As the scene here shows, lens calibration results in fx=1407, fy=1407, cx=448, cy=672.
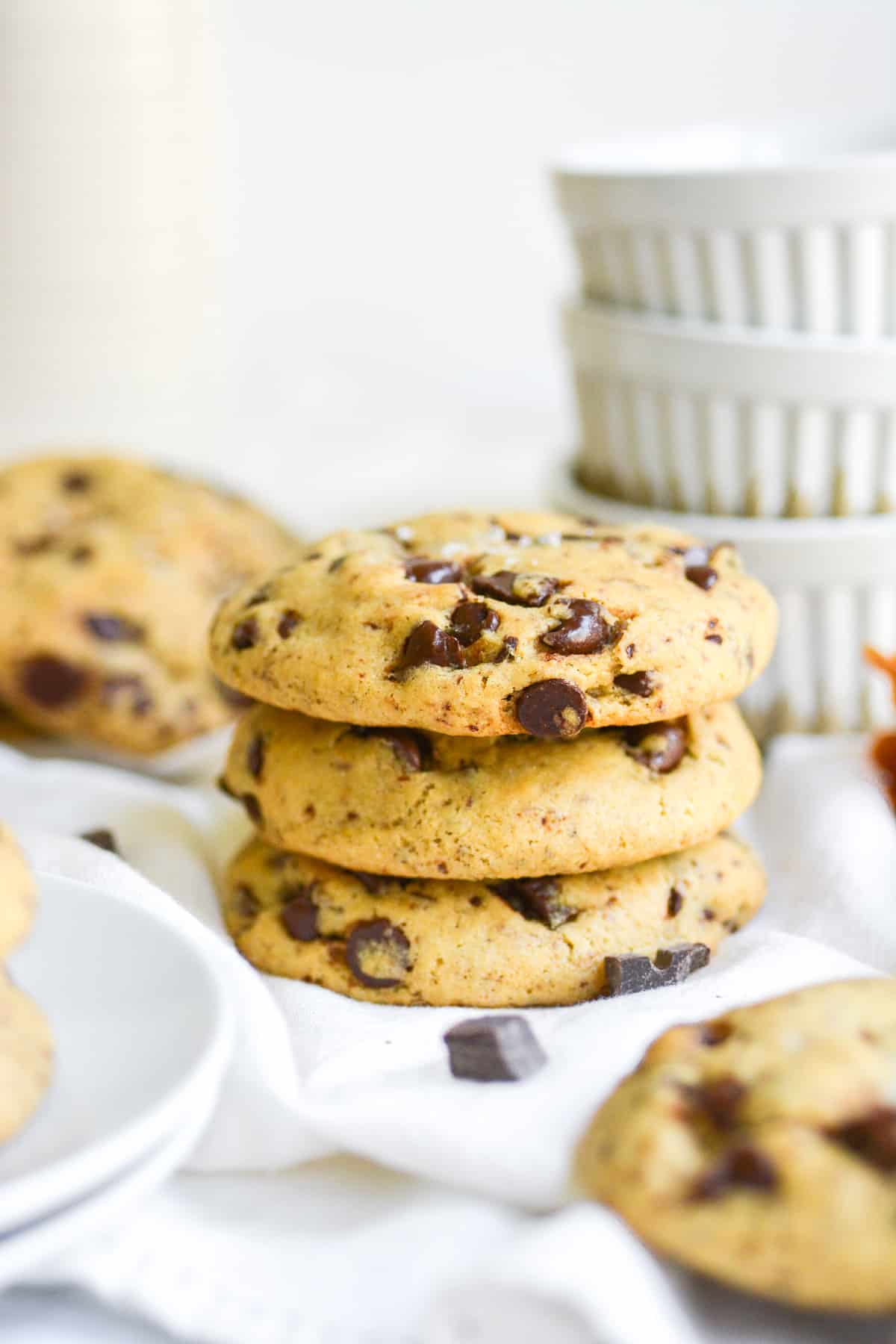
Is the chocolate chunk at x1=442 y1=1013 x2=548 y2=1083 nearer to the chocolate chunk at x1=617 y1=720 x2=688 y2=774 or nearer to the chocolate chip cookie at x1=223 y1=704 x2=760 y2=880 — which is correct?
the chocolate chip cookie at x1=223 y1=704 x2=760 y2=880

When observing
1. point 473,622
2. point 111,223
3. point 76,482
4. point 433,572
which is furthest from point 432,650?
point 111,223

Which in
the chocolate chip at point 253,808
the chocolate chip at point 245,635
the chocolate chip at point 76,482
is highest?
the chocolate chip at point 245,635

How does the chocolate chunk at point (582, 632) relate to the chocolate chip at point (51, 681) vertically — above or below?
above

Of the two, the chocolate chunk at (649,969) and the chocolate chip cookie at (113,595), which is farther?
the chocolate chip cookie at (113,595)

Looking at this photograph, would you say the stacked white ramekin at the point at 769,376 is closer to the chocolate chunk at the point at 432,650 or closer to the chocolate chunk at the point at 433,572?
the chocolate chunk at the point at 433,572

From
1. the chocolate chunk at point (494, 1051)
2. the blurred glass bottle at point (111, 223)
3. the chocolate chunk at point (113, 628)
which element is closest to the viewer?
the chocolate chunk at point (494, 1051)

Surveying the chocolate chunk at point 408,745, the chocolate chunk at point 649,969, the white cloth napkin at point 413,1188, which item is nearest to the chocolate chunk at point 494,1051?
the white cloth napkin at point 413,1188

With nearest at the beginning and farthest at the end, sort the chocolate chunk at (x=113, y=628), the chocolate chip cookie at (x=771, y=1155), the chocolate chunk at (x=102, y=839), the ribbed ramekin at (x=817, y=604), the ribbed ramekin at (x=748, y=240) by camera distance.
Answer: the chocolate chip cookie at (x=771, y=1155), the chocolate chunk at (x=102, y=839), the ribbed ramekin at (x=748, y=240), the ribbed ramekin at (x=817, y=604), the chocolate chunk at (x=113, y=628)
